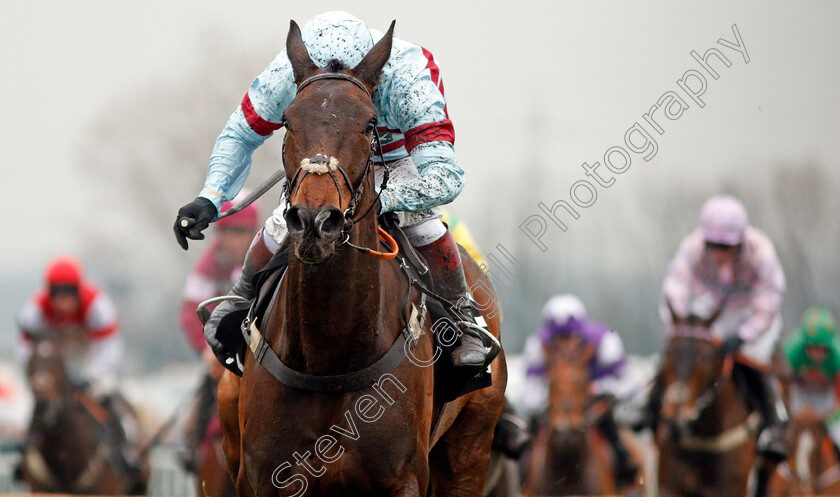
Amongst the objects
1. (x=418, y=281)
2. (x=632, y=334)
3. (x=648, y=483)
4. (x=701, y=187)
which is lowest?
(x=648, y=483)

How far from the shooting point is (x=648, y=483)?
1012cm

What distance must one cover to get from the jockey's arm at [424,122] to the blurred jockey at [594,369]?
18.3ft

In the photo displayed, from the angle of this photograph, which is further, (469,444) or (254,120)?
(469,444)

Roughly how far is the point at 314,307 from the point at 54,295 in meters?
6.33

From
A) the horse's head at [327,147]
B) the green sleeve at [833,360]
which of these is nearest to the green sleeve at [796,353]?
the green sleeve at [833,360]

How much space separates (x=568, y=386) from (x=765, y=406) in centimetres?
175

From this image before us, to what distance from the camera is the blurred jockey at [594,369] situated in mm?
9203

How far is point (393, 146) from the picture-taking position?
4605 mm

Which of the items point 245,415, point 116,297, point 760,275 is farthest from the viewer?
point 116,297

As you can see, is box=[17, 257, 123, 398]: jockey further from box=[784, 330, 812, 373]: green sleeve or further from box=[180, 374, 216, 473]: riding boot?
box=[784, 330, 812, 373]: green sleeve

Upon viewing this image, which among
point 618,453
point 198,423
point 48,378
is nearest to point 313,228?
point 198,423

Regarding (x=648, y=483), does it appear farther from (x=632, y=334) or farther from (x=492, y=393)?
(x=492, y=393)

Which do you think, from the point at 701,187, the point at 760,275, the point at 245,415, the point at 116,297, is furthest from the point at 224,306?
the point at 701,187

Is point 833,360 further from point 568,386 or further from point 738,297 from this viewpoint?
point 568,386
